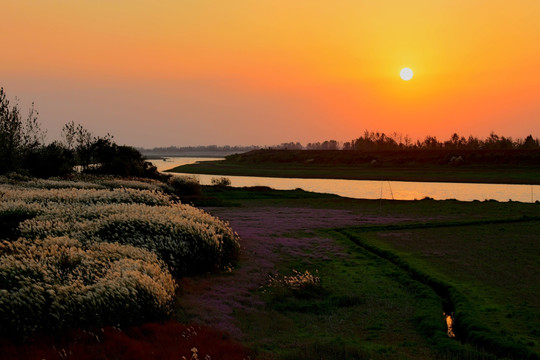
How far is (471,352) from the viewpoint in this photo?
10344 mm

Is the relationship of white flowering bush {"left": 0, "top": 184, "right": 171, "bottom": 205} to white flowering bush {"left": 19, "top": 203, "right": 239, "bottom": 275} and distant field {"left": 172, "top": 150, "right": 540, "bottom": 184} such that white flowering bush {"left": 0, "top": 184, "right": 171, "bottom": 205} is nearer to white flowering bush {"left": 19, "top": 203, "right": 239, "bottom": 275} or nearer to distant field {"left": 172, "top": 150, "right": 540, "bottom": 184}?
white flowering bush {"left": 19, "top": 203, "right": 239, "bottom": 275}

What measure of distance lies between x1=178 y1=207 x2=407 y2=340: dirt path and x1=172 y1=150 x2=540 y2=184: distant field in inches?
2242

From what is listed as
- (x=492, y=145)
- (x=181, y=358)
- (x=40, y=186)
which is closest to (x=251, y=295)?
(x=181, y=358)

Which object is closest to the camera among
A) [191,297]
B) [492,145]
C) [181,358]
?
[181,358]

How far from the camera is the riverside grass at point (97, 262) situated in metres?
10.1

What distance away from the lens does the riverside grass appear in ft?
33.2

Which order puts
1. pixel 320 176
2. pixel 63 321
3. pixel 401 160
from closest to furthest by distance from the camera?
1. pixel 63 321
2. pixel 320 176
3. pixel 401 160

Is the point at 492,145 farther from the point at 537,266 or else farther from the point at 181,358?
the point at 181,358

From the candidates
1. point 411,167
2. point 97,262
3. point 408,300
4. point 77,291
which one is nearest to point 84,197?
point 97,262

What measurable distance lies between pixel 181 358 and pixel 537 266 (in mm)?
14335

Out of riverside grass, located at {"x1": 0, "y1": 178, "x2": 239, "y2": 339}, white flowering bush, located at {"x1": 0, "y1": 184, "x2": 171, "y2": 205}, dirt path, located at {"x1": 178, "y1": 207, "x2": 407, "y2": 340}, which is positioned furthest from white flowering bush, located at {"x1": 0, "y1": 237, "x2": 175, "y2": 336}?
white flowering bush, located at {"x1": 0, "y1": 184, "x2": 171, "y2": 205}

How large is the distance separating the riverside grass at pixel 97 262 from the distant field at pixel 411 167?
7300 cm

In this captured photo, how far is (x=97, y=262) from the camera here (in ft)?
41.7

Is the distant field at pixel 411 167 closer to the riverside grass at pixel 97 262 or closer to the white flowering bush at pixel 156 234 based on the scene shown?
the white flowering bush at pixel 156 234
